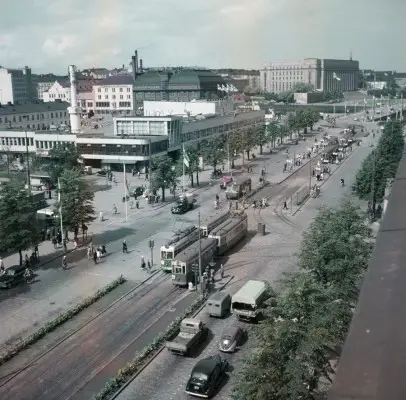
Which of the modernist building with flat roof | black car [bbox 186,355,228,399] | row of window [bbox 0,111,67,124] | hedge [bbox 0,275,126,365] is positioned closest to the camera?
black car [bbox 186,355,228,399]

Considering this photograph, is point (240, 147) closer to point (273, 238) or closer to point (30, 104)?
point (273, 238)

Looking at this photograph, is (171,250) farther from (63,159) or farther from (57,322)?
(63,159)

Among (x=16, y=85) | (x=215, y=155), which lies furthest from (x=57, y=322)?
(x=16, y=85)

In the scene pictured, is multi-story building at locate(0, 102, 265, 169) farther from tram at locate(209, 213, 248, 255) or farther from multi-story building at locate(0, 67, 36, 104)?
multi-story building at locate(0, 67, 36, 104)

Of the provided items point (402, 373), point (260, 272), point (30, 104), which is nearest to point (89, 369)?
point (260, 272)

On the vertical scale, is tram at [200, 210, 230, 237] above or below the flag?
below

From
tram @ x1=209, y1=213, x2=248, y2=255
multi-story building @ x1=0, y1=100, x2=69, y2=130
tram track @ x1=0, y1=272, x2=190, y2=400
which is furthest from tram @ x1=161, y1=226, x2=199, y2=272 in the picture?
multi-story building @ x1=0, y1=100, x2=69, y2=130

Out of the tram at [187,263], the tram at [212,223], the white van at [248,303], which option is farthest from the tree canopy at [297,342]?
the tram at [212,223]
